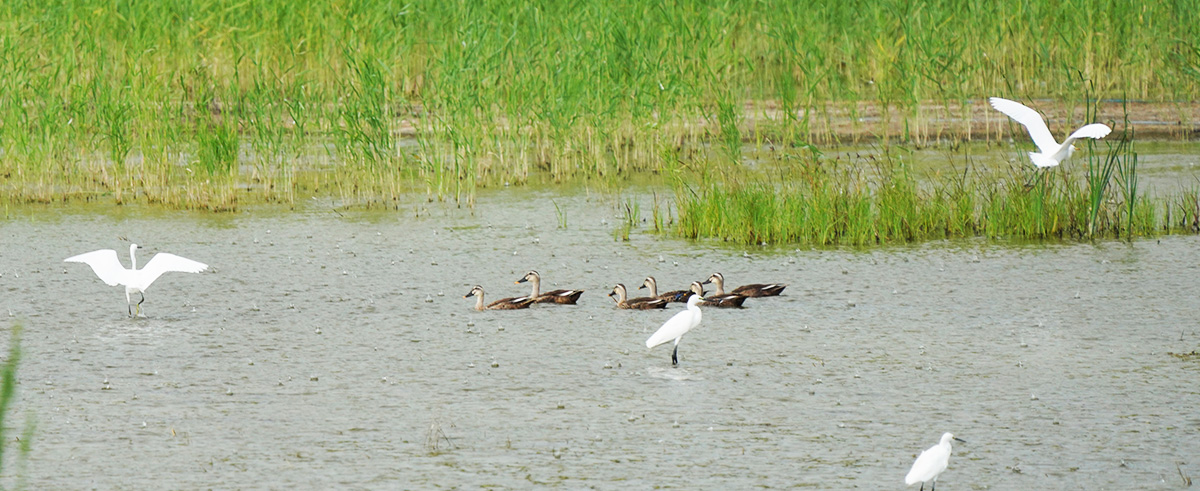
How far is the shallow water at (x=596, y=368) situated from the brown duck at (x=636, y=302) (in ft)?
0.33

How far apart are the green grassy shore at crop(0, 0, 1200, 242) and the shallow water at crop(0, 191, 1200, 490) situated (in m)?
1.77

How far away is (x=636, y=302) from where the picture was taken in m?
10.1

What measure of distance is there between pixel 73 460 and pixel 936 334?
494 centimetres

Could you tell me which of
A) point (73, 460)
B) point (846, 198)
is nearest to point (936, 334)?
point (846, 198)

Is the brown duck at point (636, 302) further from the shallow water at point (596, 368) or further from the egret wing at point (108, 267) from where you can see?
the egret wing at point (108, 267)

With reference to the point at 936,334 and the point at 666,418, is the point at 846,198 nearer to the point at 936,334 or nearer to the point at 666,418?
the point at 936,334

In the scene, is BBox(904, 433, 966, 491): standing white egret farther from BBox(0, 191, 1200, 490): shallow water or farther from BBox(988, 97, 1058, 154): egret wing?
BBox(988, 97, 1058, 154): egret wing

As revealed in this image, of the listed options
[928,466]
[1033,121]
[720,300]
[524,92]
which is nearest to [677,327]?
[720,300]

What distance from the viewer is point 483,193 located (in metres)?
15.6

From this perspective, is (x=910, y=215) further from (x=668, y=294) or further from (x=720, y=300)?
(x=668, y=294)

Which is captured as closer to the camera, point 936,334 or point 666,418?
point 666,418

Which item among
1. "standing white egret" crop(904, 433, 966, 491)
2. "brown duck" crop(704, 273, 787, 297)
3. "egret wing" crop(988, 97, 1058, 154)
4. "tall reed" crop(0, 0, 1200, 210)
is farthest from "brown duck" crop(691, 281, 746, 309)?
"standing white egret" crop(904, 433, 966, 491)

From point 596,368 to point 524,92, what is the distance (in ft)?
26.8

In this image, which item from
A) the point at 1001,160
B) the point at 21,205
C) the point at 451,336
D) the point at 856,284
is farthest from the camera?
the point at 1001,160
